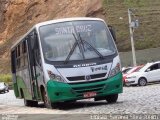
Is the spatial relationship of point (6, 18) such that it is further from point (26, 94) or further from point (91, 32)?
point (91, 32)

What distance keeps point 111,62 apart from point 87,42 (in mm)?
Answer: 1124

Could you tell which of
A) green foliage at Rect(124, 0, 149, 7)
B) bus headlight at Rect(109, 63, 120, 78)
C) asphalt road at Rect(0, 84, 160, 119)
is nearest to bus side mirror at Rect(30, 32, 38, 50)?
asphalt road at Rect(0, 84, 160, 119)

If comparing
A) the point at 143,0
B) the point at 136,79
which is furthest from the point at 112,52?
the point at 143,0

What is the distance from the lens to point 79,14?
74250mm

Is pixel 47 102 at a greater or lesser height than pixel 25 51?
lesser

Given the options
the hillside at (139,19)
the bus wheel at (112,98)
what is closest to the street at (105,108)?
the bus wheel at (112,98)

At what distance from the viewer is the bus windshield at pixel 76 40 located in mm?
18500

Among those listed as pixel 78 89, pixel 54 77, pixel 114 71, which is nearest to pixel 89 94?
pixel 78 89

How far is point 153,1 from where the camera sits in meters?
77.1

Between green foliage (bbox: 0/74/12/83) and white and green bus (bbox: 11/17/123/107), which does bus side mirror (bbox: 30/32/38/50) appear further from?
green foliage (bbox: 0/74/12/83)

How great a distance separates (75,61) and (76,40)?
911 mm

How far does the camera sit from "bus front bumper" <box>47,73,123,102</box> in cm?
1802

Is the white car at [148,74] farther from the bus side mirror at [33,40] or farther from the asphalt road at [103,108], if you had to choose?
the bus side mirror at [33,40]

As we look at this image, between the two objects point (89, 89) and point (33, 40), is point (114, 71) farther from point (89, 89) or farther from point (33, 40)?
point (33, 40)
